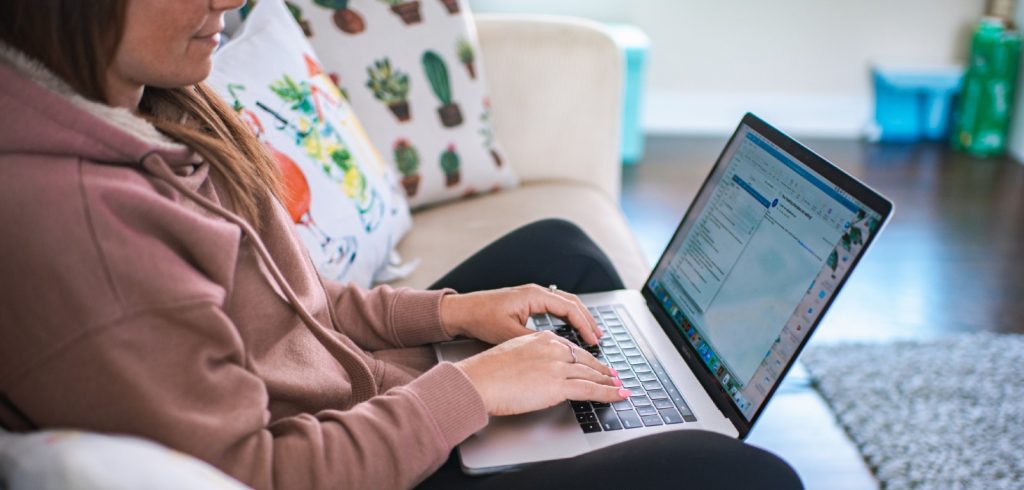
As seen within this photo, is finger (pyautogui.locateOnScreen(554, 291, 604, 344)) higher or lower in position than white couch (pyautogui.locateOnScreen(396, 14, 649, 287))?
higher

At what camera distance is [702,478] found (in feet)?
2.63

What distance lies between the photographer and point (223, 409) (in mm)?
731

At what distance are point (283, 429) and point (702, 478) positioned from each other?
0.36 m

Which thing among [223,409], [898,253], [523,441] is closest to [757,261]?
[523,441]

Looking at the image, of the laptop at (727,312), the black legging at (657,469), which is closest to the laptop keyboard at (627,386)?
the laptop at (727,312)

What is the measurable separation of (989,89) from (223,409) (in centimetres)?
351

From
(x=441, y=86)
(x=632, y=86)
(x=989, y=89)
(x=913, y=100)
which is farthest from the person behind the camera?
(x=913, y=100)

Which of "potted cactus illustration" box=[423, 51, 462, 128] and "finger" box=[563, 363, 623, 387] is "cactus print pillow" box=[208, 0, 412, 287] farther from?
"finger" box=[563, 363, 623, 387]

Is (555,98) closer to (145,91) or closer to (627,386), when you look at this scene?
(627,386)

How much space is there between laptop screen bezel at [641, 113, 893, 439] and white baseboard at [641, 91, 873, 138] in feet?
9.23

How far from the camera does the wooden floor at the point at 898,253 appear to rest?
179cm

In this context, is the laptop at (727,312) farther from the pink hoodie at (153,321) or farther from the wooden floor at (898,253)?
the wooden floor at (898,253)

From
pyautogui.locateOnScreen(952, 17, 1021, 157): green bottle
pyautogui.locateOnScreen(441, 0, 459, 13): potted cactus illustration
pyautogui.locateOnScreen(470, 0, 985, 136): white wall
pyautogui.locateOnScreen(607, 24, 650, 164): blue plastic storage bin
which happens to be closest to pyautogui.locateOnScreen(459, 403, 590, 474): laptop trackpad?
pyautogui.locateOnScreen(441, 0, 459, 13): potted cactus illustration

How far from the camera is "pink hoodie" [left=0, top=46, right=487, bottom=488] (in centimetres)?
67
